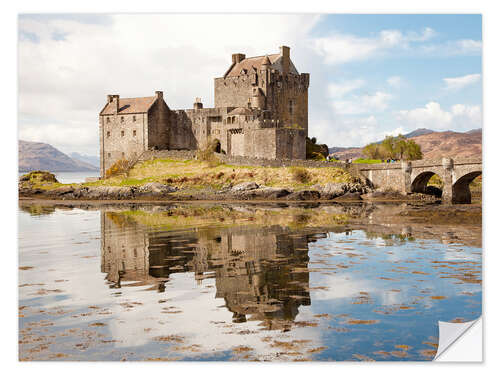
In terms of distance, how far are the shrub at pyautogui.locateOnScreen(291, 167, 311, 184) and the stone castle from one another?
18.5ft

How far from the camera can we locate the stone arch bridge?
3444cm

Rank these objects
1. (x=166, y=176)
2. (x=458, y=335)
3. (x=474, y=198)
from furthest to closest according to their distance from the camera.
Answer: (x=166, y=176), (x=474, y=198), (x=458, y=335)

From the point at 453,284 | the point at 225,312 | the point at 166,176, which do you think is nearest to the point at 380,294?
the point at 453,284

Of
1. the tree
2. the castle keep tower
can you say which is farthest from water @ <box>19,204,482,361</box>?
the tree

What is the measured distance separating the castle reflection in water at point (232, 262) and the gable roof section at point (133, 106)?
33467mm

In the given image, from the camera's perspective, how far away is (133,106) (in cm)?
5403

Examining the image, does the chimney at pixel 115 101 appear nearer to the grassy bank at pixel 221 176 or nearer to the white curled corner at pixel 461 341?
the grassy bank at pixel 221 176

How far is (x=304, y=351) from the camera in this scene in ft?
23.9

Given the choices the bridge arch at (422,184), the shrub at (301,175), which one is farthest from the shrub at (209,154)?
the bridge arch at (422,184)

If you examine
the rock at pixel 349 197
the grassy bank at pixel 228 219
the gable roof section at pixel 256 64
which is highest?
the gable roof section at pixel 256 64

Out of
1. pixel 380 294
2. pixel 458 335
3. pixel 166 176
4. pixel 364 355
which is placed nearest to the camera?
pixel 364 355

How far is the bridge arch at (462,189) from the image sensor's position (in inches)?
1377

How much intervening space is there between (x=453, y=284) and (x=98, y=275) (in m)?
7.62
